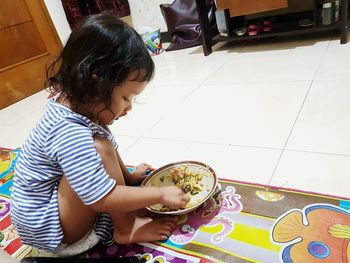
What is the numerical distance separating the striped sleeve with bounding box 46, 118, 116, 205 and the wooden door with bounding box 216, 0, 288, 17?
1.25 meters

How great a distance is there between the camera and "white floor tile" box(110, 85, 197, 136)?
3.79ft

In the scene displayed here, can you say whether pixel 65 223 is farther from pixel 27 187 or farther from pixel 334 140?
pixel 334 140

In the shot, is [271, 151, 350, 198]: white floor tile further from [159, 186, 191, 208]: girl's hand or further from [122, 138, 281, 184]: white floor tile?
[159, 186, 191, 208]: girl's hand

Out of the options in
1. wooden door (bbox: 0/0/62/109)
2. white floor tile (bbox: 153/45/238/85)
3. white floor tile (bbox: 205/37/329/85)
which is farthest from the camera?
wooden door (bbox: 0/0/62/109)

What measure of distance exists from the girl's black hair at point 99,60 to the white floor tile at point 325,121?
0.50m

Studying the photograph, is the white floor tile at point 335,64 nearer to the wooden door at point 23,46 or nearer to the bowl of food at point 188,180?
the bowl of food at point 188,180

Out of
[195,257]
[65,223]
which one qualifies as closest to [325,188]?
[195,257]

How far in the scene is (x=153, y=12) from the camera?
238 cm

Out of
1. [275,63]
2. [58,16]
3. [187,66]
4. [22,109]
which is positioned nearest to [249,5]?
[275,63]

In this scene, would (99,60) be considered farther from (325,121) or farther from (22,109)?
(22,109)

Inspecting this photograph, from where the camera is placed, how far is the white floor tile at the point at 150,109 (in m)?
1.16

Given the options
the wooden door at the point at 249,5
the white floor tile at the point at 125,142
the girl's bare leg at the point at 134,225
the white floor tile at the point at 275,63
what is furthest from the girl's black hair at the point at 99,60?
the wooden door at the point at 249,5

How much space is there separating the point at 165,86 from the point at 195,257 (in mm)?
1064

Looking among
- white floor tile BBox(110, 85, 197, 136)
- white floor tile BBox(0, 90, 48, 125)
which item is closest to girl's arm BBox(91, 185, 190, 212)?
white floor tile BBox(110, 85, 197, 136)
